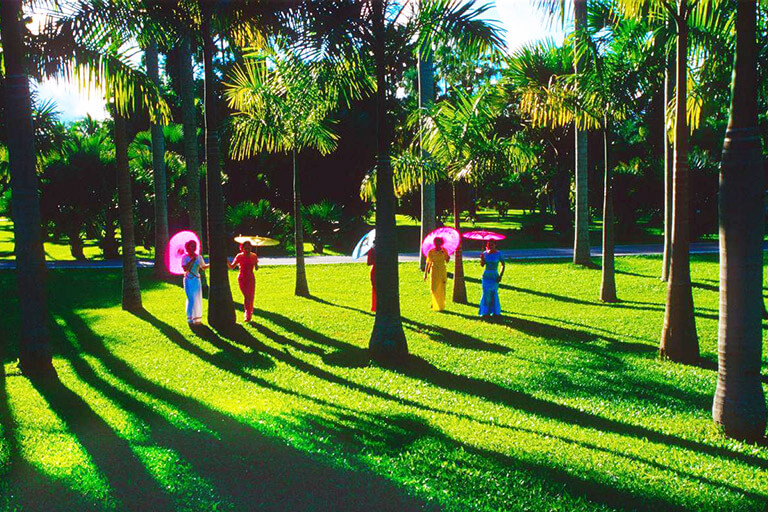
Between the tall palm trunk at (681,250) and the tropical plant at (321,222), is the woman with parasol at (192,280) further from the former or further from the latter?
the tropical plant at (321,222)

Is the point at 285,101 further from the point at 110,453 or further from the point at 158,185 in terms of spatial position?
the point at 110,453

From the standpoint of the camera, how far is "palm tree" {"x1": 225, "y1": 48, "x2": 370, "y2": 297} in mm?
10867

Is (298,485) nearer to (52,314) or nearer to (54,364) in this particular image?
(54,364)

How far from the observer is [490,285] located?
13.0 meters

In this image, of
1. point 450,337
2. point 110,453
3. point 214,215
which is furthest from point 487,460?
point 214,215

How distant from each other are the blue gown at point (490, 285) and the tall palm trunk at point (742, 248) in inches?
255

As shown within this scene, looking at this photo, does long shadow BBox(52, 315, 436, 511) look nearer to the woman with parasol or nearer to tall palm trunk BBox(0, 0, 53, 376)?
tall palm trunk BBox(0, 0, 53, 376)

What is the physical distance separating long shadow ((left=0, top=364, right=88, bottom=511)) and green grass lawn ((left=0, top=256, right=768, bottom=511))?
0.07 feet

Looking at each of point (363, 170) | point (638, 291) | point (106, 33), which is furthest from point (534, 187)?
point (106, 33)

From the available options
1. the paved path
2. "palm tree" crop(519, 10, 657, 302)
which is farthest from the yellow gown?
the paved path

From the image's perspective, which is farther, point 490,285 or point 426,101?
point 426,101

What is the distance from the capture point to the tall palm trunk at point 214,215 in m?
11.5

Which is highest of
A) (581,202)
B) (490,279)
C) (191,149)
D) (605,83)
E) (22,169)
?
(605,83)

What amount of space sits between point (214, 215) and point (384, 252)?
3.58 m
